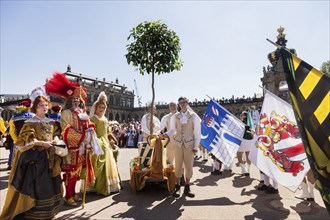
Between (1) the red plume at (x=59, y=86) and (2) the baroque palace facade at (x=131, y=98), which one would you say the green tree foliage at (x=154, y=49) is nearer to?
(1) the red plume at (x=59, y=86)

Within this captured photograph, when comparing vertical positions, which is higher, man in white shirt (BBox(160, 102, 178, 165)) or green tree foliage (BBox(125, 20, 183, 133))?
green tree foliage (BBox(125, 20, 183, 133))

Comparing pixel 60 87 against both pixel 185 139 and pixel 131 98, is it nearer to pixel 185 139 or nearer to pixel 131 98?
pixel 185 139

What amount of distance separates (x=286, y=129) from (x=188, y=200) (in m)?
2.57

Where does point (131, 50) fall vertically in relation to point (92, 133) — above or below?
above

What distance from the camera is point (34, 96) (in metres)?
3.43

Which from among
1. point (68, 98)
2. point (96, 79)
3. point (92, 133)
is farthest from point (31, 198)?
point (96, 79)

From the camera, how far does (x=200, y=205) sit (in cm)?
388

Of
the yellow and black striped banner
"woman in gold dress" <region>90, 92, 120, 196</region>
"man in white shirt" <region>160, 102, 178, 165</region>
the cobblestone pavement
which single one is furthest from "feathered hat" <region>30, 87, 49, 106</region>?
the yellow and black striped banner

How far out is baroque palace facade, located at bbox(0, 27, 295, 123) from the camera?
37.5 metres

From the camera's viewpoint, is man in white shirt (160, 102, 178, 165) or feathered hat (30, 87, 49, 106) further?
man in white shirt (160, 102, 178, 165)

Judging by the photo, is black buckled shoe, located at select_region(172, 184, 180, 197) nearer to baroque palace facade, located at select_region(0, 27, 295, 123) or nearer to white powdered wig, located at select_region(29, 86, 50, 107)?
white powdered wig, located at select_region(29, 86, 50, 107)

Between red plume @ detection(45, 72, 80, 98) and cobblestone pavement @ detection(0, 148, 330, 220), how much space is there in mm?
2178

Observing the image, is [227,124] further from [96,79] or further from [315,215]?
[96,79]

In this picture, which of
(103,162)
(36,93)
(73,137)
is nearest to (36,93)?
(36,93)
